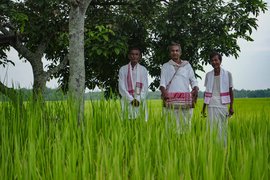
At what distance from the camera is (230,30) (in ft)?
26.0

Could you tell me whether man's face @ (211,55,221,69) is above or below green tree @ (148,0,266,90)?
below

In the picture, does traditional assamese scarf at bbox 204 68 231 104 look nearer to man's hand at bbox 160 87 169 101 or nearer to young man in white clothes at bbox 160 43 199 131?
young man in white clothes at bbox 160 43 199 131

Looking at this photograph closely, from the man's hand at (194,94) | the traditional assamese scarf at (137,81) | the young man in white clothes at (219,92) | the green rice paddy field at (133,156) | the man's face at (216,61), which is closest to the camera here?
the green rice paddy field at (133,156)

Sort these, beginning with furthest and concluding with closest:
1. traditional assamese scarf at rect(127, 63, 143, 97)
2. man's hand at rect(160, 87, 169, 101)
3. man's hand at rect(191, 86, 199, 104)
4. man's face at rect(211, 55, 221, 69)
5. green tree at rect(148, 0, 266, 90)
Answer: green tree at rect(148, 0, 266, 90) < man's face at rect(211, 55, 221, 69) < traditional assamese scarf at rect(127, 63, 143, 97) < man's hand at rect(191, 86, 199, 104) < man's hand at rect(160, 87, 169, 101)

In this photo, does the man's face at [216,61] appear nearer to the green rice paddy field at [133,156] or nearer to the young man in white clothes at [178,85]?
the young man in white clothes at [178,85]

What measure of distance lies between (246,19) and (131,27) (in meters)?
2.20

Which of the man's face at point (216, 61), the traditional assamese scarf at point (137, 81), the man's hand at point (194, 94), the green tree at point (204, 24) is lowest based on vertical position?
the man's hand at point (194, 94)

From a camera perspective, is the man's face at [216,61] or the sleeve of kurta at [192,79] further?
the man's face at [216,61]

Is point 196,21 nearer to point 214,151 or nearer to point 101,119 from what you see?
point 101,119

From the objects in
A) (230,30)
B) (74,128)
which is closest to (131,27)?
(230,30)

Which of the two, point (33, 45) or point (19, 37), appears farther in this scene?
point (33, 45)

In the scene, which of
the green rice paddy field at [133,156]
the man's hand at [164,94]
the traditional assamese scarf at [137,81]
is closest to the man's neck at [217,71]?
the man's hand at [164,94]

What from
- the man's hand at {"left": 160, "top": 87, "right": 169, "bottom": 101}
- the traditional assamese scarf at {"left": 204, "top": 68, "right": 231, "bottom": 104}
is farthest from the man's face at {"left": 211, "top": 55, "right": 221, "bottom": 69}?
the man's hand at {"left": 160, "top": 87, "right": 169, "bottom": 101}

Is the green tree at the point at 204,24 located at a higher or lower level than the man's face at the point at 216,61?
higher
